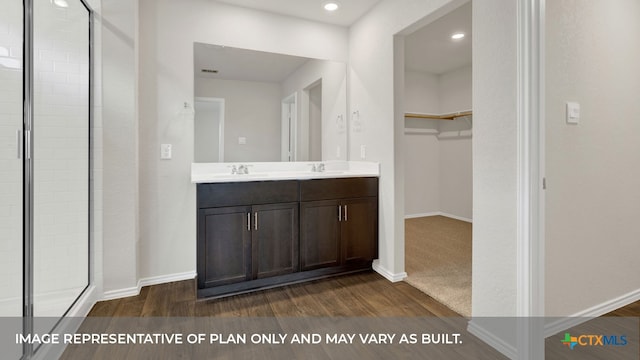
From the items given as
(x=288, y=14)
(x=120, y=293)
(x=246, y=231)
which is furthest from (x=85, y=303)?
(x=288, y=14)

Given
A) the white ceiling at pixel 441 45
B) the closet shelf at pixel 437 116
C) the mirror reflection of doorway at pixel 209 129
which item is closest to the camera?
the mirror reflection of doorway at pixel 209 129

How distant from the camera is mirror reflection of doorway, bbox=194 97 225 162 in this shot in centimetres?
271

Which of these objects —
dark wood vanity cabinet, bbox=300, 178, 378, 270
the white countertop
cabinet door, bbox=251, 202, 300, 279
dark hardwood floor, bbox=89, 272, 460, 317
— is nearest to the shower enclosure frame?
dark hardwood floor, bbox=89, 272, 460, 317

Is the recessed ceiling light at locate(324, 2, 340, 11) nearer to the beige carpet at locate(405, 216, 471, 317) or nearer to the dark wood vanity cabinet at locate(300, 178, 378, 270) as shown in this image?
the dark wood vanity cabinet at locate(300, 178, 378, 270)

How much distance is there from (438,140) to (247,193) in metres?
4.23

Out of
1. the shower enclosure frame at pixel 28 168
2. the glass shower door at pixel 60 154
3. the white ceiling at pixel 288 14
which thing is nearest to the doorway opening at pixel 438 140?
the white ceiling at pixel 288 14

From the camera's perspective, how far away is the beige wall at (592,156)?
69.4 inches

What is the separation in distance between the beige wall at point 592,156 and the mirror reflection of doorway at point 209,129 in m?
2.41

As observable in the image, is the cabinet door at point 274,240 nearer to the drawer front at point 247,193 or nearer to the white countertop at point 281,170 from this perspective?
the drawer front at point 247,193

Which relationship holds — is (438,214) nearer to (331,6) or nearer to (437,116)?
(437,116)

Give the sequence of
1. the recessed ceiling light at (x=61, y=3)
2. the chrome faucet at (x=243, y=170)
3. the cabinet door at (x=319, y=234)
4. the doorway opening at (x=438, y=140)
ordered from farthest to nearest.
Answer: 1. the doorway opening at (x=438, y=140)
2. the chrome faucet at (x=243, y=170)
3. the cabinet door at (x=319, y=234)
4. the recessed ceiling light at (x=61, y=3)

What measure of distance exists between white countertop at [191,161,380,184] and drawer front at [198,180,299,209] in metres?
0.04

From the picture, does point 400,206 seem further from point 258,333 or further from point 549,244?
point 258,333

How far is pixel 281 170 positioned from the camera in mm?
3055
